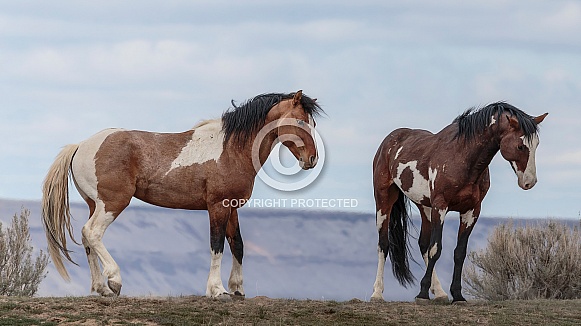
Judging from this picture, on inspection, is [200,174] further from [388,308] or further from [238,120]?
[388,308]

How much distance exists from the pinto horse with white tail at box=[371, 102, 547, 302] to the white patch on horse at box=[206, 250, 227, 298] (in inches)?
99.9

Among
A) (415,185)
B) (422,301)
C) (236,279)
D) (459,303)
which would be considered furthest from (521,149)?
(236,279)

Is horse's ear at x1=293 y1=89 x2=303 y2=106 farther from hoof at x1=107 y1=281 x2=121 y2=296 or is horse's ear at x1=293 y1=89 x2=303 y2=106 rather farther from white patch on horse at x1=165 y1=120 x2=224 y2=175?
hoof at x1=107 y1=281 x2=121 y2=296

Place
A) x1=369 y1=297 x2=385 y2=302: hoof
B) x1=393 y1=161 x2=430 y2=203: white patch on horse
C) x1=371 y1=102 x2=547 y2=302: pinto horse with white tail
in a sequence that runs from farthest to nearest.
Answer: x1=369 y1=297 x2=385 y2=302: hoof
x1=393 y1=161 x2=430 y2=203: white patch on horse
x1=371 y1=102 x2=547 y2=302: pinto horse with white tail

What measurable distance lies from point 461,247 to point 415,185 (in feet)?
3.59

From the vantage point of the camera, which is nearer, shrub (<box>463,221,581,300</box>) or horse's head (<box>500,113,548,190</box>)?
horse's head (<box>500,113,548,190</box>)

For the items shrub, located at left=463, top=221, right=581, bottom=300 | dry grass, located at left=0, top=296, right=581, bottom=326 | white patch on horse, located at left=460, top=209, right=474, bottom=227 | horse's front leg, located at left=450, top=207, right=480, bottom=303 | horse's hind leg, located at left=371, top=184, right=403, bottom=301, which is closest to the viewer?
dry grass, located at left=0, top=296, right=581, bottom=326

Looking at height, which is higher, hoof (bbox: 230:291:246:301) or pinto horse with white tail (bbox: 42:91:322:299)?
pinto horse with white tail (bbox: 42:91:322:299)

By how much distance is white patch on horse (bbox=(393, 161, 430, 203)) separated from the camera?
37.3 ft

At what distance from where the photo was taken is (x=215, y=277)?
10.4 meters

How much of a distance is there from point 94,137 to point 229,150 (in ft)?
6.01

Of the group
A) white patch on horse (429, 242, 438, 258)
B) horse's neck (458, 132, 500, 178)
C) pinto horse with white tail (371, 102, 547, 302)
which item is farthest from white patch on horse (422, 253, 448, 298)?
horse's neck (458, 132, 500, 178)

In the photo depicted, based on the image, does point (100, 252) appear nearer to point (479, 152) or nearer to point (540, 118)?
point (479, 152)

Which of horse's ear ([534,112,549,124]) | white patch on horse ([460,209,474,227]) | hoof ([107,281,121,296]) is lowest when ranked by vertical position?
hoof ([107,281,121,296])
